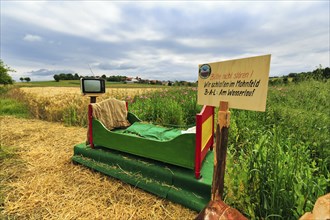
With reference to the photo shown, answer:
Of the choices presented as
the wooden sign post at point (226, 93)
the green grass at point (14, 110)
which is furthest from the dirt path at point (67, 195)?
the green grass at point (14, 110)

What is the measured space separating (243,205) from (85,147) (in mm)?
2624

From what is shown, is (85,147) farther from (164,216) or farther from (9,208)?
(164,216)

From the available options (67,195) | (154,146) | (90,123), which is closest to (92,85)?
(90,123)

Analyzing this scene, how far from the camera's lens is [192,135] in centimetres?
210

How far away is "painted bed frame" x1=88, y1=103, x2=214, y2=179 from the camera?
2098 millimetres

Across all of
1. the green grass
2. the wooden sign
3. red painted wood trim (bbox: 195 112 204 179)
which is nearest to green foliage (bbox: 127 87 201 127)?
red painted wood trim (bbox: 195 112 204 179)

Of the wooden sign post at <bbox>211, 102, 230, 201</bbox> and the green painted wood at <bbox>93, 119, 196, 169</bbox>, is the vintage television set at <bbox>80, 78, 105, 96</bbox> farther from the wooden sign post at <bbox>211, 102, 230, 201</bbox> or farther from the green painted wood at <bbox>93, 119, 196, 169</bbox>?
the wooden sign post at <bbox>211, 102, 230, 201</bbox>

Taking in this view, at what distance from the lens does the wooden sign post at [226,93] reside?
1.32 m

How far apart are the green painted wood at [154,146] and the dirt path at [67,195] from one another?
19.1 inches

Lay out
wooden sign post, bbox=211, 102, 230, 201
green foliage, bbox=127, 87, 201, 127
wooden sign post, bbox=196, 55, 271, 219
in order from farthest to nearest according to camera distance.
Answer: green foliage, bbox=127, 87, 201, 127 < wooden sign post, bbox=211, 102, 230, 201 < wooden sign post, bbox=196, 55, 271, 219

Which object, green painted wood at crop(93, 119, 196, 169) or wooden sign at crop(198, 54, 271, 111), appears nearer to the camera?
wooden sign at crop(198, 54, 271, 111)

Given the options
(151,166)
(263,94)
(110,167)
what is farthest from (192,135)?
(110,167)

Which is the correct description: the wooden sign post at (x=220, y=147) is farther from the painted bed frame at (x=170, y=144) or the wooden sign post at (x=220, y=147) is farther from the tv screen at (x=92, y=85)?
the tv screen at (x=92, y=85)

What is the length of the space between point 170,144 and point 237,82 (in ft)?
3.89
